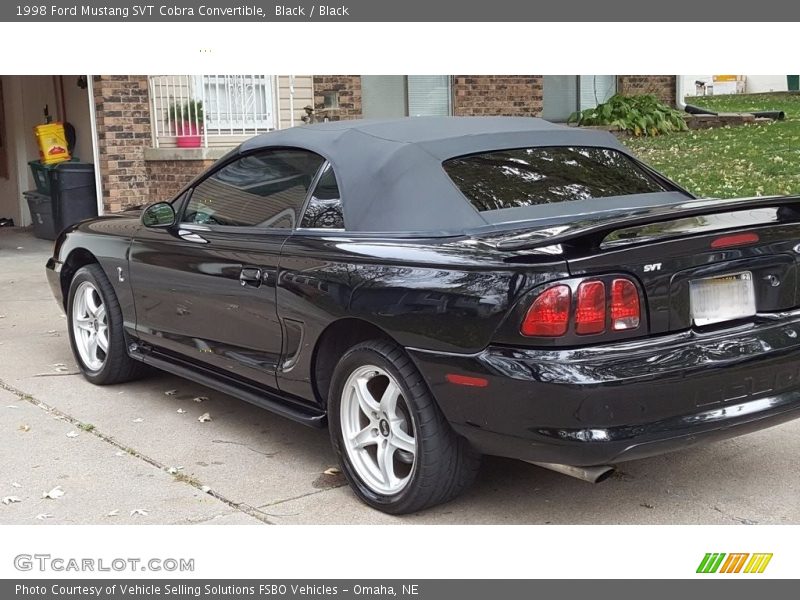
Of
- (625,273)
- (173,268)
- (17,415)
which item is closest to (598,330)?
(625,273)

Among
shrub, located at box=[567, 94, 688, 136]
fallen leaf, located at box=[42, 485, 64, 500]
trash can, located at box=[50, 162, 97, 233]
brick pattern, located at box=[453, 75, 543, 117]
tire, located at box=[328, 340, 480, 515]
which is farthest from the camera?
shrub, located at box=[567, 94, 688, 136]

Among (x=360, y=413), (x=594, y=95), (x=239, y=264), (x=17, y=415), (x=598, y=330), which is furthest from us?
(x=594, y=95)

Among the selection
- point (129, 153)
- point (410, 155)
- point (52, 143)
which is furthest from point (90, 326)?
point (52, 143)

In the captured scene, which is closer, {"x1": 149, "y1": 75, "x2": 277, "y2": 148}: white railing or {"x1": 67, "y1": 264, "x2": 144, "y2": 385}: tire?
{"x1": 67, "y1": 264, "x2": 144, "y2": 385}: tire

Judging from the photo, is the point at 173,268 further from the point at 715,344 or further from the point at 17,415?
the point at 715,344

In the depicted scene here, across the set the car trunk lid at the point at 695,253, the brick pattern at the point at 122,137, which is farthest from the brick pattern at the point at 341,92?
the car trunk lid at the point at 695,253

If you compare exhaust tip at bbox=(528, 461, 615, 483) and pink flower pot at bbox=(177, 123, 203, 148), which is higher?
pink flower pot at bbox=(177, 123, 203, 148)

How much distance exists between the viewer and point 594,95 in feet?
54.9

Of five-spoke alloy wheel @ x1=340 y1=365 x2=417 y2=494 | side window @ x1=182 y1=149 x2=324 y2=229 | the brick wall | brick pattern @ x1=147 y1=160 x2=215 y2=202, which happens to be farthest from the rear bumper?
the brick wall

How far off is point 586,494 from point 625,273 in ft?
3.99

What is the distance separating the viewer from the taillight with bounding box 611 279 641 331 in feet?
11.7

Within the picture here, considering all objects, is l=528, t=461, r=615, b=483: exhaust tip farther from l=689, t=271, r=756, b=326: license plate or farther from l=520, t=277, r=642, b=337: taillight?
l=689, t=271, r=756, b=326: license plate

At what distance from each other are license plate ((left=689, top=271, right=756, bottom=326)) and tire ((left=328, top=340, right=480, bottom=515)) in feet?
3.36

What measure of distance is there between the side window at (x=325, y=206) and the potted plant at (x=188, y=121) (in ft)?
26.6
